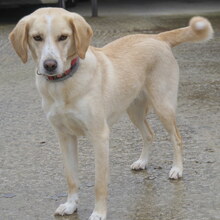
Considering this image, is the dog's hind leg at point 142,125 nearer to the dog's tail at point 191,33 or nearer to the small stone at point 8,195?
the dog's tail at point 191,33

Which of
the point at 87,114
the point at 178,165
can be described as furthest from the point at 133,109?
the point at 87,114

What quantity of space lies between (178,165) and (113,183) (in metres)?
0.54

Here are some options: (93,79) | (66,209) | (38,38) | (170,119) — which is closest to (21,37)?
(38,38)

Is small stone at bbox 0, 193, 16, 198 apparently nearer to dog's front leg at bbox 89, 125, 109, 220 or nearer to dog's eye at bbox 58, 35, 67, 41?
dog's front leg at bbox 89, 125, 109, 220

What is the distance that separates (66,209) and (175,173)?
988 millimetres

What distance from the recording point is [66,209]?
3.88 m

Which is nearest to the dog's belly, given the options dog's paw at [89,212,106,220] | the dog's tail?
dog's paw at [89,212,106,220]

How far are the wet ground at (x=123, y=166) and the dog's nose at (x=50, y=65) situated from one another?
1050 millimetres

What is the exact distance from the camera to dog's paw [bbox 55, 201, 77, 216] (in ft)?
12.7

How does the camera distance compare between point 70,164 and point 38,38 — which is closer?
point 38,38

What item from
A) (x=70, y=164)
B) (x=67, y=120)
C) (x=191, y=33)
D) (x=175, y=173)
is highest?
(x=191, y=33)

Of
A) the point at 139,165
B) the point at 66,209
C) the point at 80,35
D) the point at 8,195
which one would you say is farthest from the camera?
the point at 139,165

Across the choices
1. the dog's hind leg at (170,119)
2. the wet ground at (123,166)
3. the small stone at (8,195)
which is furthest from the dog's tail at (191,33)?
the small stone at (8,195)

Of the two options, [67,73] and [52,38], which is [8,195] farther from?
[52,38]
